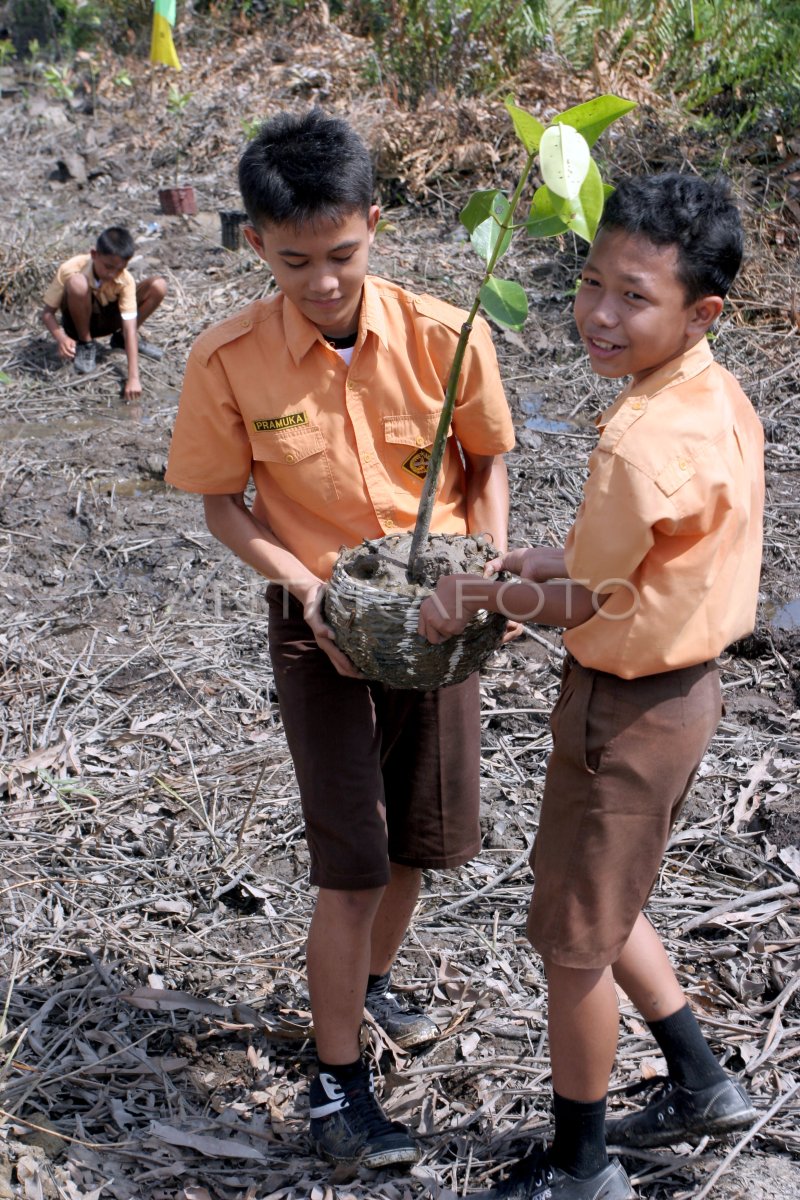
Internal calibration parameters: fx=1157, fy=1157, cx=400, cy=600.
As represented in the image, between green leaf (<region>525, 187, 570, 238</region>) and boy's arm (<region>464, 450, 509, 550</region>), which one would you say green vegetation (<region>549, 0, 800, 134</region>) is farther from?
green leaf (<region>525, 187, 570, 238</region>)

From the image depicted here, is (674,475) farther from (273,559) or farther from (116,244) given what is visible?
(116,244)

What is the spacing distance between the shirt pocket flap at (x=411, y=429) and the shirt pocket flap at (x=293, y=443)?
0.14m

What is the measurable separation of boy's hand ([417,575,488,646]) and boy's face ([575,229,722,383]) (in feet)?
1.34

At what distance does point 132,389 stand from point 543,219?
4.92m

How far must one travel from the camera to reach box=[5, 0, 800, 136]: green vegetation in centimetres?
749

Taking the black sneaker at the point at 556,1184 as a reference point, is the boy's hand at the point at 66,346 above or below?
below

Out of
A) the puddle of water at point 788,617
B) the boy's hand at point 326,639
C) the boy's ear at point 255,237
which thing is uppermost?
the boy's ear at point 255,237

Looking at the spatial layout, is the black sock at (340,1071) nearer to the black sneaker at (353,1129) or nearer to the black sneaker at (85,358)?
the black sneaker at (353,1129)

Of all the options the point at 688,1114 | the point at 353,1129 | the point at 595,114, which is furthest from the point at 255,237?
the point at 688,1114

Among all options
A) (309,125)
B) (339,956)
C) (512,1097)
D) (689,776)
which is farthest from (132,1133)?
(309,125)

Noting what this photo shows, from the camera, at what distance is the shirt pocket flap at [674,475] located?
1687 millimetres

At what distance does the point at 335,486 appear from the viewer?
2195mm

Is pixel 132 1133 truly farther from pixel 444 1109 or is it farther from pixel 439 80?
pixel 439 80

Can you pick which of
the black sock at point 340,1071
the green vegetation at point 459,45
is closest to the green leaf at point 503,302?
the black sock at point 340,1071
